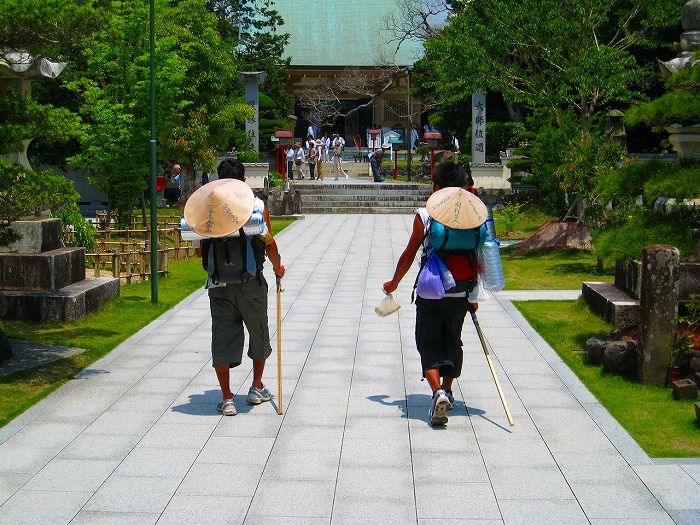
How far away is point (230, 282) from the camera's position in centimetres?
689

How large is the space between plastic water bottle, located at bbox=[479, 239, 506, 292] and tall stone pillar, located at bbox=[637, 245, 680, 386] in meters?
1.40

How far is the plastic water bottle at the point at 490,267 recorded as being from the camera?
692 cm

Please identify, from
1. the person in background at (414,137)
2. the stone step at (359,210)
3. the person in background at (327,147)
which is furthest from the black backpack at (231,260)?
the person in background at (414,137)

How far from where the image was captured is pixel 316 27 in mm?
46000

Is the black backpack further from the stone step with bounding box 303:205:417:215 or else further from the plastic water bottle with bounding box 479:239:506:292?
the stone step with bounding box 303:205:417:215

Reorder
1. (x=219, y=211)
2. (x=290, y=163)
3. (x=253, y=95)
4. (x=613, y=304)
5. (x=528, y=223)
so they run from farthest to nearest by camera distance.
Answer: (x=290, y=163)
(x=253, y=95)
(x=528, y=223)
(x=613, y=304)
(x=219, y=211)

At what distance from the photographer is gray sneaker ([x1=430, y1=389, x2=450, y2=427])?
665 centimetres

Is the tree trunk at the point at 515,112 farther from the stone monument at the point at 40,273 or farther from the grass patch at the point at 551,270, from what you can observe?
the stone monument at the point at 40,273

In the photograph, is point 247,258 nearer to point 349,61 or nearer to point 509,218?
point 509,218

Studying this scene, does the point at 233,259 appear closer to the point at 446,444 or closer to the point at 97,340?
the point at 446,444

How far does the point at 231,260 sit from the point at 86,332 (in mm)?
3716

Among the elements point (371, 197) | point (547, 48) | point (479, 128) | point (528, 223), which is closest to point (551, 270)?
point (547, 48)

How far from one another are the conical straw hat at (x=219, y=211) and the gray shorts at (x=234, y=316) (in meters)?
0.47

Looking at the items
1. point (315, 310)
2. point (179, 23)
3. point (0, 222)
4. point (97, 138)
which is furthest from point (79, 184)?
point (0, 222)
